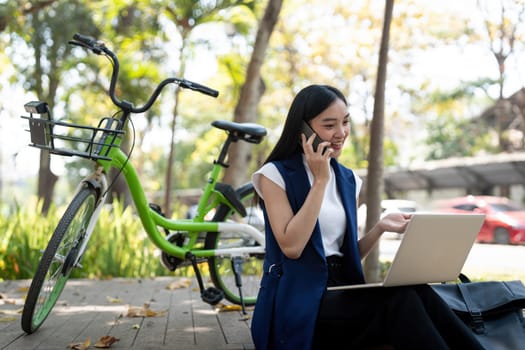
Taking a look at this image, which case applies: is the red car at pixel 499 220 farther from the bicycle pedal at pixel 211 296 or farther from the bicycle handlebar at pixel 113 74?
the bicycle handlebar at pixel 113 74

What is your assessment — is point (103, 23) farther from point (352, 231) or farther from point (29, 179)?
point (29, 179)

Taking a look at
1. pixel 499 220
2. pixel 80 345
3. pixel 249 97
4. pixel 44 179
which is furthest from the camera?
pixel 44 179

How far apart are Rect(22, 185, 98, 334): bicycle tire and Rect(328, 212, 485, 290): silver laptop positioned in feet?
4.84

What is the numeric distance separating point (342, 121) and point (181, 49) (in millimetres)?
7914

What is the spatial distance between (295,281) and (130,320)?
1659mm

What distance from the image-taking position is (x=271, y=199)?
262 cm

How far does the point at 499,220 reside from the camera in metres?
14.9

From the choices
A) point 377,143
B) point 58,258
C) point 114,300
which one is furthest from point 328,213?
point 377,143

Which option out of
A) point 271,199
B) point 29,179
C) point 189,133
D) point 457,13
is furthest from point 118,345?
point 29,179

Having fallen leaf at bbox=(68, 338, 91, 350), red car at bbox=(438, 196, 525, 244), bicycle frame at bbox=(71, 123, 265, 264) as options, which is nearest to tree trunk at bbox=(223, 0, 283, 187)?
bicycle frame at bbox=(71, 123, 265, 264)

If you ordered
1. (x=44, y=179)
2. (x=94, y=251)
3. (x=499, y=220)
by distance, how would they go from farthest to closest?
(x=44, y=179), (x=499, y=220), (x=94, y=251)

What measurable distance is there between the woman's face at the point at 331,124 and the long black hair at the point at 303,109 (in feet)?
0.06

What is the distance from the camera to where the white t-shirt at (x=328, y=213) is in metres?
2.65

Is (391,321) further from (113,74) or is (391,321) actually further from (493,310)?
(113,74)
